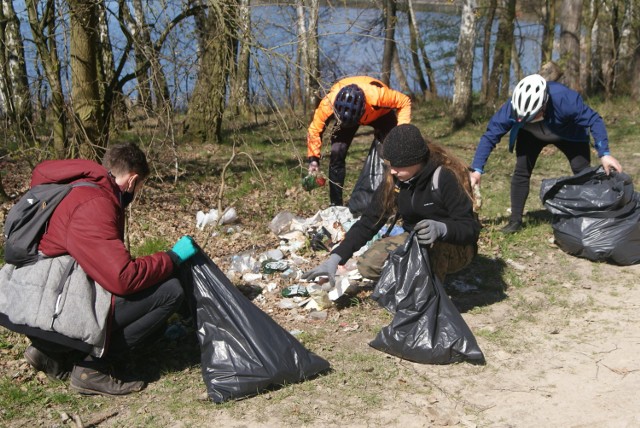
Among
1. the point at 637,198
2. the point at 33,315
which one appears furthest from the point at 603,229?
the point at 33,315

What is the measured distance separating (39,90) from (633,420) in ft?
17.1

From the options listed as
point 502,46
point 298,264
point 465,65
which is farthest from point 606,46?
point 298,264

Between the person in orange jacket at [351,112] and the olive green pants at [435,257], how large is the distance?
1.28 metres

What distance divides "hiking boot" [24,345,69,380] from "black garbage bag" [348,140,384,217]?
2.95 meters

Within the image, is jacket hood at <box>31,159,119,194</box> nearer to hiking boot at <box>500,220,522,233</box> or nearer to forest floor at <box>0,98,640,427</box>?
forest floor at <box>0,98,640,427</box>

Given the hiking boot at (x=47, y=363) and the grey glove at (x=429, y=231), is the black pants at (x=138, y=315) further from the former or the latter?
the grey glove at (x=429, y=231)

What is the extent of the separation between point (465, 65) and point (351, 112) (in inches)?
264

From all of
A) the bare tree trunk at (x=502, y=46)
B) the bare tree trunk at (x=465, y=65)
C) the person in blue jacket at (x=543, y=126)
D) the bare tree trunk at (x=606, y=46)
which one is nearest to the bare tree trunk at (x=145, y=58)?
the person in blue jacket at (x=543, y=126)

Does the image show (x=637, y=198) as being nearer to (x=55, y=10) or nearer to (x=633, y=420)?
(x=633, y=420)

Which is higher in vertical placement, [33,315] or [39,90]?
[39,90]

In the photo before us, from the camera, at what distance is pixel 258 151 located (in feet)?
31.0

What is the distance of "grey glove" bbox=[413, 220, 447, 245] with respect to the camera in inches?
145

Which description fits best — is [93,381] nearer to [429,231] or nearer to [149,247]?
[429,231]

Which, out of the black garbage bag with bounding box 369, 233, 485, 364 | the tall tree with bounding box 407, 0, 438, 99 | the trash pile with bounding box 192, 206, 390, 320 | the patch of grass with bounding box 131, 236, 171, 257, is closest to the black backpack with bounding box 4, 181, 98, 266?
the trash pile with bounding box 192, 206, 390, 320
